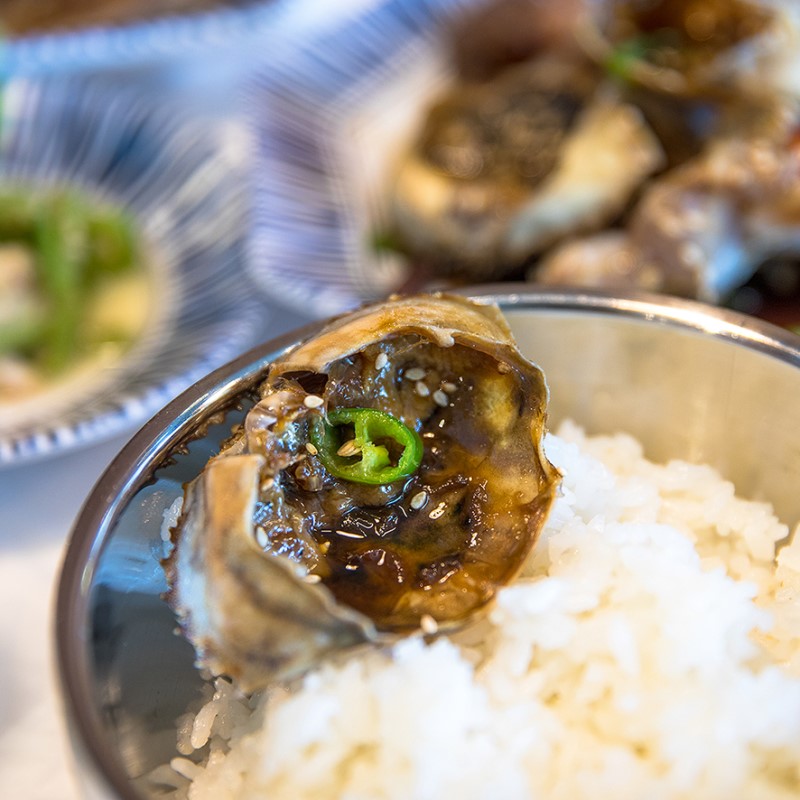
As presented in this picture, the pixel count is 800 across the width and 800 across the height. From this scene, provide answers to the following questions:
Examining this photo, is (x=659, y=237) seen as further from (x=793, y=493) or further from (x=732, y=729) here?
(x=732, y=729)

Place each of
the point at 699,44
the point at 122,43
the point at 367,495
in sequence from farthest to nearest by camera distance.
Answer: the point at 122,43 → the point at 699,44 → the point at 367,495

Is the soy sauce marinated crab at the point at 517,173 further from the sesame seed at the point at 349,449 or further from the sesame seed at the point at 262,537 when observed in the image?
the sesame seed at the point at 262,537

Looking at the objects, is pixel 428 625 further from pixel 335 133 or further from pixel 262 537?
pixel 335 133

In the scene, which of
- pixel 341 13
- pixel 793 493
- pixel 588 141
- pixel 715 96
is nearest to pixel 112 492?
pixel 793 493

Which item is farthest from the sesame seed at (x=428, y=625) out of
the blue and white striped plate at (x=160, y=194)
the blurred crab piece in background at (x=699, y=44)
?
the blurred crab piece in background at (x=699, y=44)

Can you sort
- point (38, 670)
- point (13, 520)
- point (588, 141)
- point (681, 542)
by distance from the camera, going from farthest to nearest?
point (588, 141)
point (13, 520)
point (38, 670)
point (681, 542)

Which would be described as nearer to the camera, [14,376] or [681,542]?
[681,542]

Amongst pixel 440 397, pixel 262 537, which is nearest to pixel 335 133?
pixel 440 397
